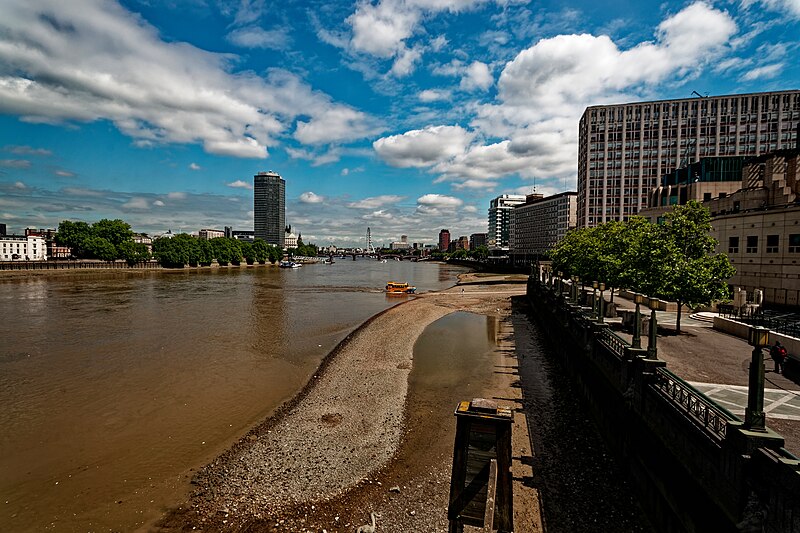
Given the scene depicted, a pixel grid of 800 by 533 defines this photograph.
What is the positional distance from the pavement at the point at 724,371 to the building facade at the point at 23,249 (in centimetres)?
20455

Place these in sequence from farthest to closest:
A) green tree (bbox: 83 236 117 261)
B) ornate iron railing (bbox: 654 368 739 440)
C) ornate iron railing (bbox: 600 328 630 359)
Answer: green tree (bbox: 83 236 117 261), ornate iron railing (bbox: 600 328 630 359), ornate iron railing (bbox: 654 368 739 440)

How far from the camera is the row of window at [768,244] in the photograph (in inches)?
1174

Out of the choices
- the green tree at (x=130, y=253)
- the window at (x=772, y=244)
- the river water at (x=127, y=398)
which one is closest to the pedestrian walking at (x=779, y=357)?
the window at (x=772, y=244)

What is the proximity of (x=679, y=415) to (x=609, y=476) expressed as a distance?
4.56 meters

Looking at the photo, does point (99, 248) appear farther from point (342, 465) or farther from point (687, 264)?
point (687, 264)

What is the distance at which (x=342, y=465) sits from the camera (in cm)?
1446

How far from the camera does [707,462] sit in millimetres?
9289

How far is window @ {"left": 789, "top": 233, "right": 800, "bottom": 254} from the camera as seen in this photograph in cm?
2957

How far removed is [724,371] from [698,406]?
28.5ft

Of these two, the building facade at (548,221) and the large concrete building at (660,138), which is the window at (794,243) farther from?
the building facade at (548,221)

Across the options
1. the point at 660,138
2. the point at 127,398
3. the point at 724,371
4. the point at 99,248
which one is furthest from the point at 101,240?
the point at 660,138

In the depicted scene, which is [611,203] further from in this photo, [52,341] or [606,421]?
[52,341]

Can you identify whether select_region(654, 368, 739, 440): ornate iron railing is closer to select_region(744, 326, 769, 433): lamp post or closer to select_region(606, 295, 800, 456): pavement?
select_region(744, 326, 769, 433): lamp post

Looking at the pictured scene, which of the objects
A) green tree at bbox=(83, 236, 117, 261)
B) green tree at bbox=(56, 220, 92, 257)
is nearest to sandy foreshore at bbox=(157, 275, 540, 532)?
green tree at bbox=(83, 236, 117, 261)
